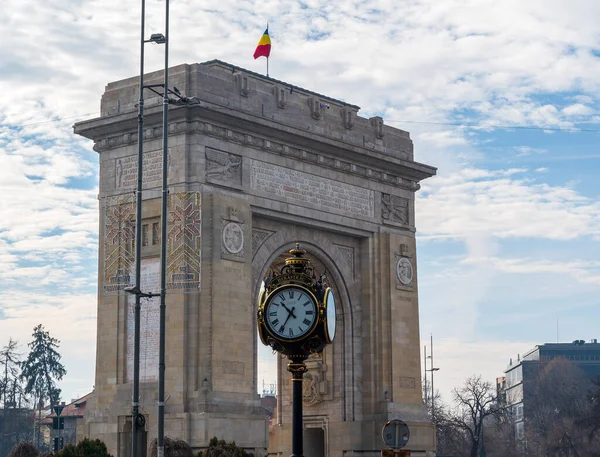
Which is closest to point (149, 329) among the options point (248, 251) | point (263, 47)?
point (248, 251)

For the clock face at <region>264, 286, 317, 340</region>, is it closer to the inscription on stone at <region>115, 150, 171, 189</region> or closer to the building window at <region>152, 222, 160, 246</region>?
the building window at <region>152, 222, 160, 246</region>

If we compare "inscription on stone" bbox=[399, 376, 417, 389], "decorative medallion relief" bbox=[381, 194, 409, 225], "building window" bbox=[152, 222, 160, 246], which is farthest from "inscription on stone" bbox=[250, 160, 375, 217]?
"inscription on stone" bbox=[399, 376, 417, 389]

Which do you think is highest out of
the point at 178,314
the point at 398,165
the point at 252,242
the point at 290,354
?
the point at 398,165

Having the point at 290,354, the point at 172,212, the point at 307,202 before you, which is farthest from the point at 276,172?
the point at 290,354

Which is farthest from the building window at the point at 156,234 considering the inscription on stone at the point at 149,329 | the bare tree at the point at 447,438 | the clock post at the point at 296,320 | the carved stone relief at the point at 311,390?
the bare tree at the point at 447,438

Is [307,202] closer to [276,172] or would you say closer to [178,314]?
[276,172]

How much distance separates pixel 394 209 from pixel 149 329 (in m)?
12.7

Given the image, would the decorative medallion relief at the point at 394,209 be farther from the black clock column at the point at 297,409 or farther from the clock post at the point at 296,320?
the black clock column at the point at 297,409

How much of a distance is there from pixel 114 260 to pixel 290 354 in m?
27.4

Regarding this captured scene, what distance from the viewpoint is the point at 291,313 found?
15797 mm

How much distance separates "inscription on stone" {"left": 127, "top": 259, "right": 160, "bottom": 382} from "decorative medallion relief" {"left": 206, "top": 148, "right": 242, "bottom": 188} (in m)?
3.34

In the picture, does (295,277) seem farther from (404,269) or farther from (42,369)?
(42,369)

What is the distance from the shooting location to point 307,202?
45.5 metres

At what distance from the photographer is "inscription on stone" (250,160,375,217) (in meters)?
43.8
